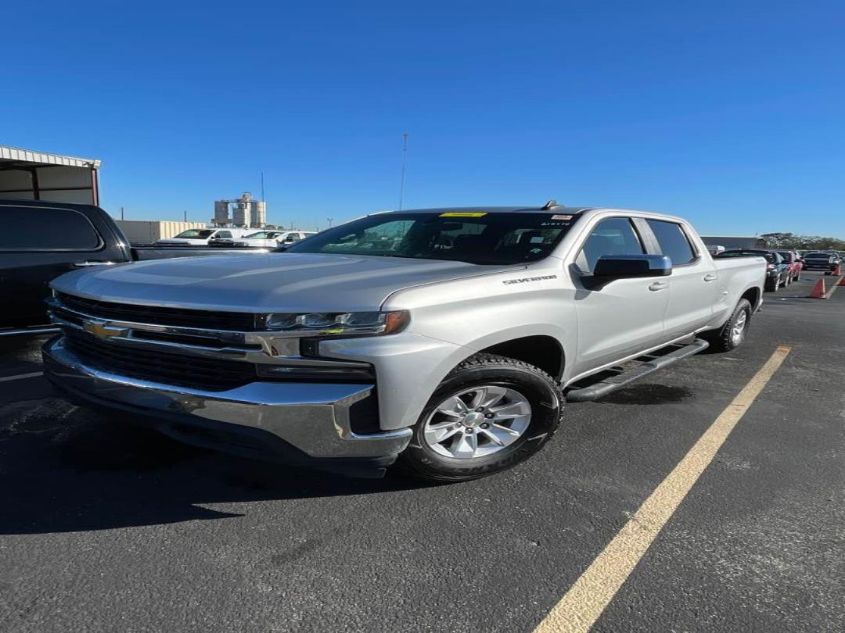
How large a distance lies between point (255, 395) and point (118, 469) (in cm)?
147

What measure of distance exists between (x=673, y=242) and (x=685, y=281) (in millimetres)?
422

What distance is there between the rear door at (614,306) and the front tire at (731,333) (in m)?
2.33

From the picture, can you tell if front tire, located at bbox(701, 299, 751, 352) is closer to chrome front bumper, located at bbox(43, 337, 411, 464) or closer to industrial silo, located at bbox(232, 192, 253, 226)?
chrome front bumper, located at bbox(43, 337, 411, 464)

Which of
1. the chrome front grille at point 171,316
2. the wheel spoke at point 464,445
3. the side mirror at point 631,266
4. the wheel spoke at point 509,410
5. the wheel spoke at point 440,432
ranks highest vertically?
the side mirror at point 631,266

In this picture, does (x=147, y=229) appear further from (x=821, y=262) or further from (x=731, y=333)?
(x=821, y=262)

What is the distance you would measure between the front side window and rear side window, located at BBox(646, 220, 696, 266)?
48 cm

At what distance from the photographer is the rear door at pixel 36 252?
5.02 m

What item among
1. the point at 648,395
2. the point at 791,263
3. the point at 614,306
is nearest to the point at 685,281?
the point at 648,395

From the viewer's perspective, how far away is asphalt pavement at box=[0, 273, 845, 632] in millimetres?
2188

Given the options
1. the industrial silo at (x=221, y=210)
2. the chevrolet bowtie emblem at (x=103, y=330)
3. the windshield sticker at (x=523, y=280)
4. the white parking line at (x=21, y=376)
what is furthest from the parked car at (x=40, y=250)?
the industrial silo at (x=221, y=210)

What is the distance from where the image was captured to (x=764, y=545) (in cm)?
267

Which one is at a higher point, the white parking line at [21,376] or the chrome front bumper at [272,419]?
Answer: the chrome front bumper at [272,419]

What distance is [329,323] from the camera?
2.46 meters

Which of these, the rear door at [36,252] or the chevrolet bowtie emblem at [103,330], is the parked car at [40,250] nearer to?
the rear door at [36,252]
